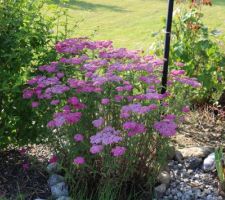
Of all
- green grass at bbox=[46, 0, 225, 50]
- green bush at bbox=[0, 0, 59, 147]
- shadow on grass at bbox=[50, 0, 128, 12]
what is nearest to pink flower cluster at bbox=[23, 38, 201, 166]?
green bush at bbox=[0, 0, 59, 147]

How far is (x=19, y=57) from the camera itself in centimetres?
400

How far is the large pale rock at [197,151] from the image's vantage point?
4422 mm

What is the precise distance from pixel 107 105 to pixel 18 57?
0.93 m

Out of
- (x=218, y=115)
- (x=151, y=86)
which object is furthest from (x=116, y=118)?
(x=218, y=115)

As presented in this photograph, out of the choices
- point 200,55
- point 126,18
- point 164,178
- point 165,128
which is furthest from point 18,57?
point 126,18

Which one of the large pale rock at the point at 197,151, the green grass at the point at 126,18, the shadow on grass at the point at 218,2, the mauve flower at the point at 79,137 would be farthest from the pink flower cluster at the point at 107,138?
the shadow on grass at the point at 218,2

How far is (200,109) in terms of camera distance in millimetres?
5551

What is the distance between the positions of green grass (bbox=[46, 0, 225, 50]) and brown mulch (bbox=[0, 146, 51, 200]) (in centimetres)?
477

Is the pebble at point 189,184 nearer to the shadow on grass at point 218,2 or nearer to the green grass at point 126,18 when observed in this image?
the green grass at point 126,18

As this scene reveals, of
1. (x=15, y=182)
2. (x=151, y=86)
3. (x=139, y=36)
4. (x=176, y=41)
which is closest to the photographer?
(x=151, y=86)

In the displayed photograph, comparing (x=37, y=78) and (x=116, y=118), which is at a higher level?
(x=37, y=78)

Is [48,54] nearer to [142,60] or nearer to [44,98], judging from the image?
[44,98]

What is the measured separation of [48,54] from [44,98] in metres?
0.52

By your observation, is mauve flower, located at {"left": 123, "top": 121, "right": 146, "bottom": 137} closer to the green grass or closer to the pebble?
the pebble
